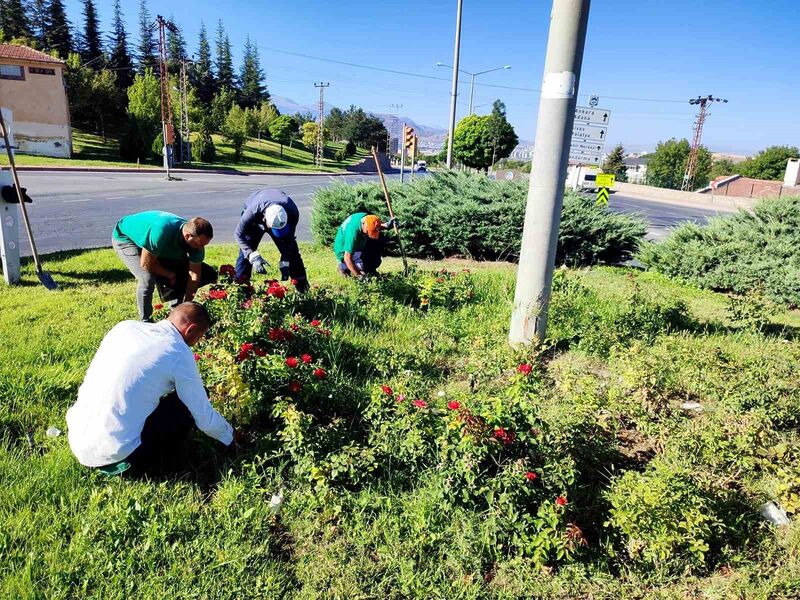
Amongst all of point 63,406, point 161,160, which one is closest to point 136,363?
point 63,406

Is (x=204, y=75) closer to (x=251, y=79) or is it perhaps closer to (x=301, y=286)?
(x=251, y=79)

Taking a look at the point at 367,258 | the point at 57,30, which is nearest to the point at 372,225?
the point at 367,258

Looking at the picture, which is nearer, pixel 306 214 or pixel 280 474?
pixel 280 474

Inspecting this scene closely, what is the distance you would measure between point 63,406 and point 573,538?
3.23 metres

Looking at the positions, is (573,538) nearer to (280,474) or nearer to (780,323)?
(280,474)

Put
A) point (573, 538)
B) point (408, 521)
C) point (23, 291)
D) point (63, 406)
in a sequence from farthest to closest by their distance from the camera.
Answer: point (23, 291), point (63, 406), point (408, 521), point (573, 538)

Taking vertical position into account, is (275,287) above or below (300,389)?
above

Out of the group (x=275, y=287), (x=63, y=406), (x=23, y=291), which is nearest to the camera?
(x=63, y=406)

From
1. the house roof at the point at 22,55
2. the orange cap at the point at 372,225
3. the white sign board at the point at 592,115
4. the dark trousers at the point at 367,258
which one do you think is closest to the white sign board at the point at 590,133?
the white sign board at the point at 592,115

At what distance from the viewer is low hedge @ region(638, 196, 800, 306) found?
7027 mm

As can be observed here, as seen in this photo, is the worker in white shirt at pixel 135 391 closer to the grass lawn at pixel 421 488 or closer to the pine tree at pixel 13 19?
the grass lawn at pixel 421 488

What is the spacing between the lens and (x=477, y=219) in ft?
28.8

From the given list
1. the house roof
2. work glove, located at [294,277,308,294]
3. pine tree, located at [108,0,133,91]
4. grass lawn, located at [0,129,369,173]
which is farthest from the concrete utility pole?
pine tree, located at [108,0,133,91]

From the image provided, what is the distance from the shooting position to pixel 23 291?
5.80 metres
